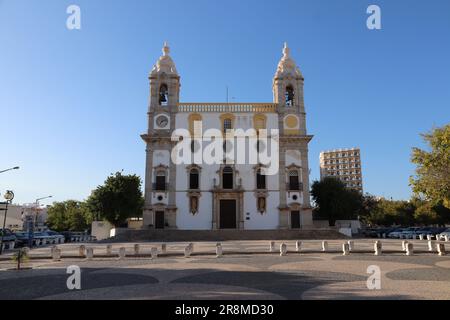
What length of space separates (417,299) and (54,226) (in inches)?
3243

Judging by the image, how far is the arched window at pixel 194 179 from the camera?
38250 mm

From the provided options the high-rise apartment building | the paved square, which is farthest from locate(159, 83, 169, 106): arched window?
the high-rise apartment building

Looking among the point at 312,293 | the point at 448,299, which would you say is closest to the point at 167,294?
the point at 312,293

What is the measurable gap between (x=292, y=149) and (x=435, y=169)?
71.8 feet

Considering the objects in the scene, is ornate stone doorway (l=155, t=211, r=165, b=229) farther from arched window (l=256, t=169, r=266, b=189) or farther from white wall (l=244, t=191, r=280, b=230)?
arched window (l=256, t=169, r=266, b=189)

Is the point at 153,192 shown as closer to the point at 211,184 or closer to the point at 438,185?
the point at 211,184

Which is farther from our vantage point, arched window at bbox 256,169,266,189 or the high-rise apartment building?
the high-rise apartment building

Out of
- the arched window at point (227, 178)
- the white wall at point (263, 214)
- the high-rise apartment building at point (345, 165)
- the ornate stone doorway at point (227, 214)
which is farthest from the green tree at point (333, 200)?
the high-rise apartment building at point (345, 165)

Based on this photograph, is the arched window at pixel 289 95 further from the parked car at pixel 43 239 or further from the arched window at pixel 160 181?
the parked car at pixel 43 239

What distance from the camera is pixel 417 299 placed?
7.70 meters

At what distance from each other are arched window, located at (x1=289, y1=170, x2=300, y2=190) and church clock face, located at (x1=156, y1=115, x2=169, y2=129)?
14742mm

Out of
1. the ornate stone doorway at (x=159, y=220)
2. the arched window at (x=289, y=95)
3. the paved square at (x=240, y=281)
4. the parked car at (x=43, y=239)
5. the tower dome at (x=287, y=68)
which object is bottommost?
the parked car at (x=43, y=239)

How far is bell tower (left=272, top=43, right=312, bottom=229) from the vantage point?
37.6 meters

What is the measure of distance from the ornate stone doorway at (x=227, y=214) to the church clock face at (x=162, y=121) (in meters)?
10.5
